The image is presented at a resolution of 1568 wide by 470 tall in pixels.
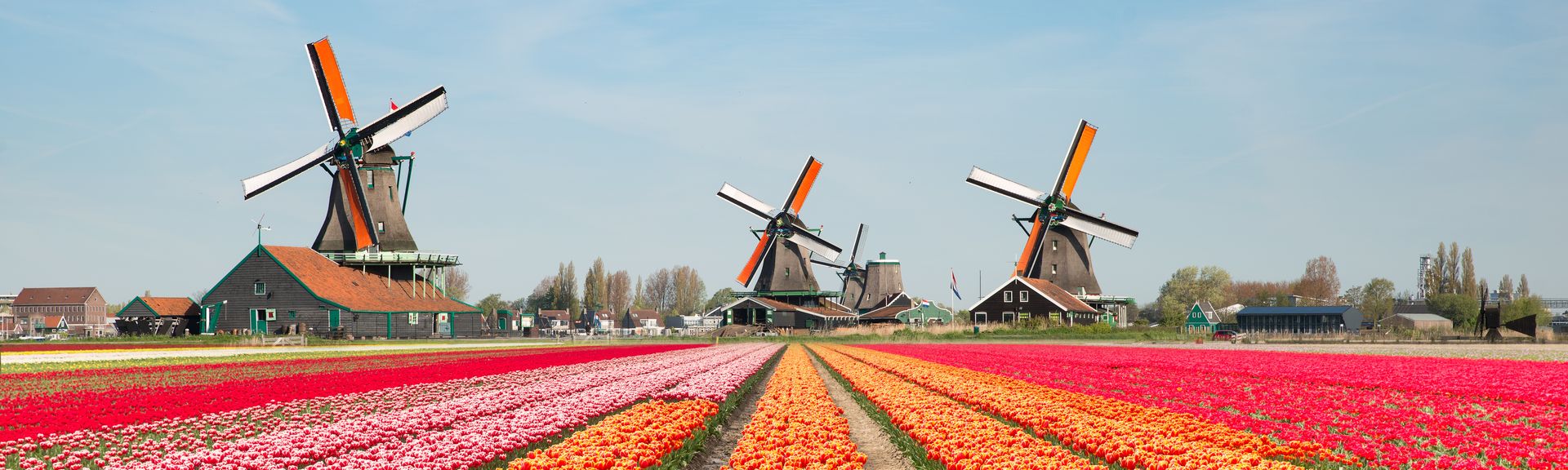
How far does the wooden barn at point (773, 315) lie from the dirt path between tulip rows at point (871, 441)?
2519 inches

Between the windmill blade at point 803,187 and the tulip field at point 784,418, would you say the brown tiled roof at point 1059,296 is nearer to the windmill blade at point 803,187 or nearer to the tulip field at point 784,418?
the windmill blade at point 803,187

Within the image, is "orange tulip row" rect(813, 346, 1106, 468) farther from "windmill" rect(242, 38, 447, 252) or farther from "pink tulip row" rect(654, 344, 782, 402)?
"windmill" rect(242, 38, 447, 252)

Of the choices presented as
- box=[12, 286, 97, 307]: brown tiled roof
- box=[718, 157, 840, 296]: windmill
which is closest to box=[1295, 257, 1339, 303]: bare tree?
box=[718, 157, 840, 296]: windmill

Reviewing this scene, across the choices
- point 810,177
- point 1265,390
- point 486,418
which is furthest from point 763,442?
point 810,177

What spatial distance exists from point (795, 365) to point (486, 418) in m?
16.3

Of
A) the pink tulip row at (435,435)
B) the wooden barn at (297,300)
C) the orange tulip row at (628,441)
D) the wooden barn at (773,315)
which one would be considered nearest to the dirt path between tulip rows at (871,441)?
the orange tulip row at (628,441)

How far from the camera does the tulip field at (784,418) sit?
1095 centimetres

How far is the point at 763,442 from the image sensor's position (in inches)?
466

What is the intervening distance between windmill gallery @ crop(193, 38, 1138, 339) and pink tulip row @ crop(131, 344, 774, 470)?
50372 millimetres

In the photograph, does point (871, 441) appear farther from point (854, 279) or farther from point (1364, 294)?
point (1364, 294)

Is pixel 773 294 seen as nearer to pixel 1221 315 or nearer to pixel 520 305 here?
pixel 1221 315

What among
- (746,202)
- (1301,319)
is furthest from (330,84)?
(1301,319)

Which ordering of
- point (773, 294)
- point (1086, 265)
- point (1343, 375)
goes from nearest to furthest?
1. point (1343, 375)
2. point (1086, 265)
3. point (773, 294)

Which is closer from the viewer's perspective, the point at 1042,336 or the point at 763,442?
the point at 763,442
